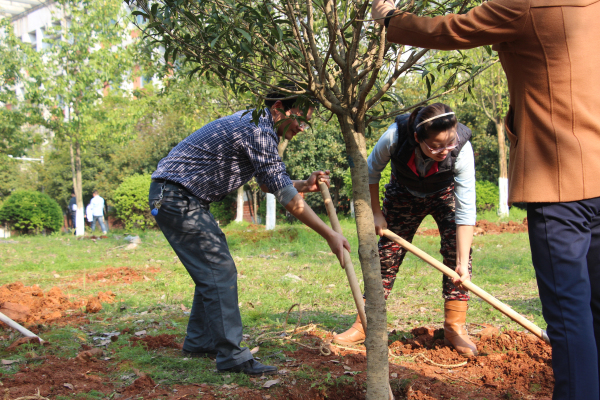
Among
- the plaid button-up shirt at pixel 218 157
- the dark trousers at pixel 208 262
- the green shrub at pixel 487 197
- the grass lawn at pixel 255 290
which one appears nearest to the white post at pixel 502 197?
the green shrub at pixel 487 197

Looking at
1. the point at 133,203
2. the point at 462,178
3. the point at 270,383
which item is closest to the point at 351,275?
the point at 270,383

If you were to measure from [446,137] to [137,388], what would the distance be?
2.34 metres

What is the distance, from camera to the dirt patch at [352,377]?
8.36 feet

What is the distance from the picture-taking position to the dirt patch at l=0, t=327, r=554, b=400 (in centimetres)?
255

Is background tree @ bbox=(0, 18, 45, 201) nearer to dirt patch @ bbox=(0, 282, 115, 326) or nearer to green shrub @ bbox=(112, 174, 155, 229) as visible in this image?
green shrub @ bbox=(112, 174, 155, 229)

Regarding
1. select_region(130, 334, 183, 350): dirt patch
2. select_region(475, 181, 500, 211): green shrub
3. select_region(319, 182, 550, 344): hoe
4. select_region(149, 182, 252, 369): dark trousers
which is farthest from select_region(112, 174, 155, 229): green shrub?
select_region(319, 182, 550, 344): hoe

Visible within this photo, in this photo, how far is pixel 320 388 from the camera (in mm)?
2498

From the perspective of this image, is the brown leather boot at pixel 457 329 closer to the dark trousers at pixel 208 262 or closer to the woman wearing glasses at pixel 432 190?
the woman wearing glasses at pixel 432 190

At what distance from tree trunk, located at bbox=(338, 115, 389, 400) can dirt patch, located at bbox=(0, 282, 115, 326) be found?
131 inches

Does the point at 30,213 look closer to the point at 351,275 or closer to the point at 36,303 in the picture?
the point at 36,303

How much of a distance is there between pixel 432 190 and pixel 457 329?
102 cm

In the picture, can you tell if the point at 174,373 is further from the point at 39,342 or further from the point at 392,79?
the point at 392,79

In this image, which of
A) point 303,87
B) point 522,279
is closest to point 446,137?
point 303,87

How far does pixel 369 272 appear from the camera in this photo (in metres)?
2.26
